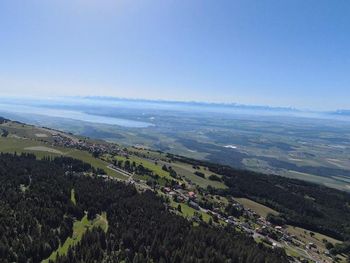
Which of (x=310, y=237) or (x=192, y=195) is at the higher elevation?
(x=192, y=195)

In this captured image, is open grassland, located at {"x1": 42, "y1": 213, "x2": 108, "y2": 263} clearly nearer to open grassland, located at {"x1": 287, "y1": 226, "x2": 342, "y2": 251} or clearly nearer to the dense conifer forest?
the dense conifer forest

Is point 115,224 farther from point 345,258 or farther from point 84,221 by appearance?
point 345,258

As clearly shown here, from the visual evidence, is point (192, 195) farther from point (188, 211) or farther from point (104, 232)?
point (104, 232)

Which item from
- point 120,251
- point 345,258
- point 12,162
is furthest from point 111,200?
point 345,258

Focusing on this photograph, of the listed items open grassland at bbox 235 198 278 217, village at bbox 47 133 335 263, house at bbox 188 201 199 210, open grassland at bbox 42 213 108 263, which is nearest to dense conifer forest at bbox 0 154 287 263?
open grassland at bbox 42 213 108 263

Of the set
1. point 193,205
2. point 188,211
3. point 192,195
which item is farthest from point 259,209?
point 188,211

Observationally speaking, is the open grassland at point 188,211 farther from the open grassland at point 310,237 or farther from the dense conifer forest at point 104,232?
the open grassland at point 310,237
